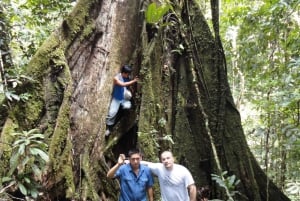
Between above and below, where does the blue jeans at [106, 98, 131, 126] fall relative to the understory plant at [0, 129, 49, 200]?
above

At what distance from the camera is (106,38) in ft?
18.5

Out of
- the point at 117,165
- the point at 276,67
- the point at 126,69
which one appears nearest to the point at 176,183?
the point at 117,165

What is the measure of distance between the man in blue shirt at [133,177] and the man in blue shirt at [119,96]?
144 cm

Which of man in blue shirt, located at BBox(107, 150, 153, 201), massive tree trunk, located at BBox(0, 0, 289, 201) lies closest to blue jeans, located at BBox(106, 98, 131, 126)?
massive tree trunk, located at BBox(0, 0, 289, 201)

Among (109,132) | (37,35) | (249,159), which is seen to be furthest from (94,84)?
(249,159)

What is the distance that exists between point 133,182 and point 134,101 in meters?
2.05

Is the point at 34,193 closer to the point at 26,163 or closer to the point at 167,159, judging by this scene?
the point at 26,163

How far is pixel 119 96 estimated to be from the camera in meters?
5.38

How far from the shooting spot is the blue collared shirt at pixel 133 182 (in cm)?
381

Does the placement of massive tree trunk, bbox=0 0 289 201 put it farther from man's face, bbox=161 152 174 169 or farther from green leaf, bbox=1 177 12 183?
man's face, bbox=161 152 174 169

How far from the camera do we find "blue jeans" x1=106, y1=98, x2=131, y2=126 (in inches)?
208

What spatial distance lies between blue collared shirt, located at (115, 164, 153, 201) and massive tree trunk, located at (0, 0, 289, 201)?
2.21 feet

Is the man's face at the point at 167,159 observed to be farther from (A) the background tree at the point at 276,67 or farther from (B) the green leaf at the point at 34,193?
(A) the background tree at the point at 276,67

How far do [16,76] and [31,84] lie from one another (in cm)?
24
